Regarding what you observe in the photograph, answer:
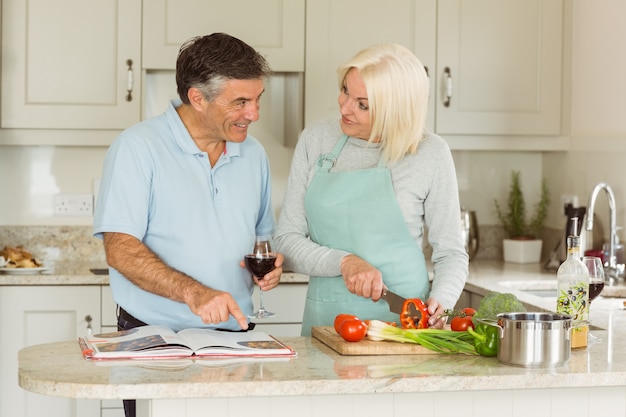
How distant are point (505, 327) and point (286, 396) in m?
0.47

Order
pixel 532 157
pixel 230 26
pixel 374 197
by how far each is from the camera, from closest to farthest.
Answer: pixel 374 197, pixel 230 26, pixel 532 157

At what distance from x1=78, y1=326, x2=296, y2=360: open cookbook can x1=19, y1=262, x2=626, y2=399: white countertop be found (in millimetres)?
38

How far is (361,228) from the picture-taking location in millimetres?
2521

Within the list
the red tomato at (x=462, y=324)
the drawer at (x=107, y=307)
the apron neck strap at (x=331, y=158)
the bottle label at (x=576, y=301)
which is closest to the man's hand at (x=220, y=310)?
the red tomato at (x=462, y=324)

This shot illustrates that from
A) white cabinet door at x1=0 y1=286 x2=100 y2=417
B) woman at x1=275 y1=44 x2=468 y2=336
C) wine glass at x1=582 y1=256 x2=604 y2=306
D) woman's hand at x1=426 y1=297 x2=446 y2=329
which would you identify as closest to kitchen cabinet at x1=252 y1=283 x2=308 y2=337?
white cabinet door at x1=0 y1=286 x2=100 y2=417

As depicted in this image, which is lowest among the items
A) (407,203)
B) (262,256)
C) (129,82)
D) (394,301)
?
(394,301)

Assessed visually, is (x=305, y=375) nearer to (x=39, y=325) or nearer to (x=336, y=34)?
(x=39, y=325)

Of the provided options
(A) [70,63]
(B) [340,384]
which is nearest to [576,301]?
(B) [340,384]

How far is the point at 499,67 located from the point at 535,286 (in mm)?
955

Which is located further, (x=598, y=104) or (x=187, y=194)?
(x=598, y=104)

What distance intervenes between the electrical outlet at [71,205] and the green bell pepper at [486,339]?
8.06ft

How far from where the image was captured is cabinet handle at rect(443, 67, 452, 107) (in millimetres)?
3873

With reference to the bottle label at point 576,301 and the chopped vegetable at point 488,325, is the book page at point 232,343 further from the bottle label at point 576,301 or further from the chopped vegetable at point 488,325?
the bottle label at point 576,301

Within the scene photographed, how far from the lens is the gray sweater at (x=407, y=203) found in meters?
2.44
